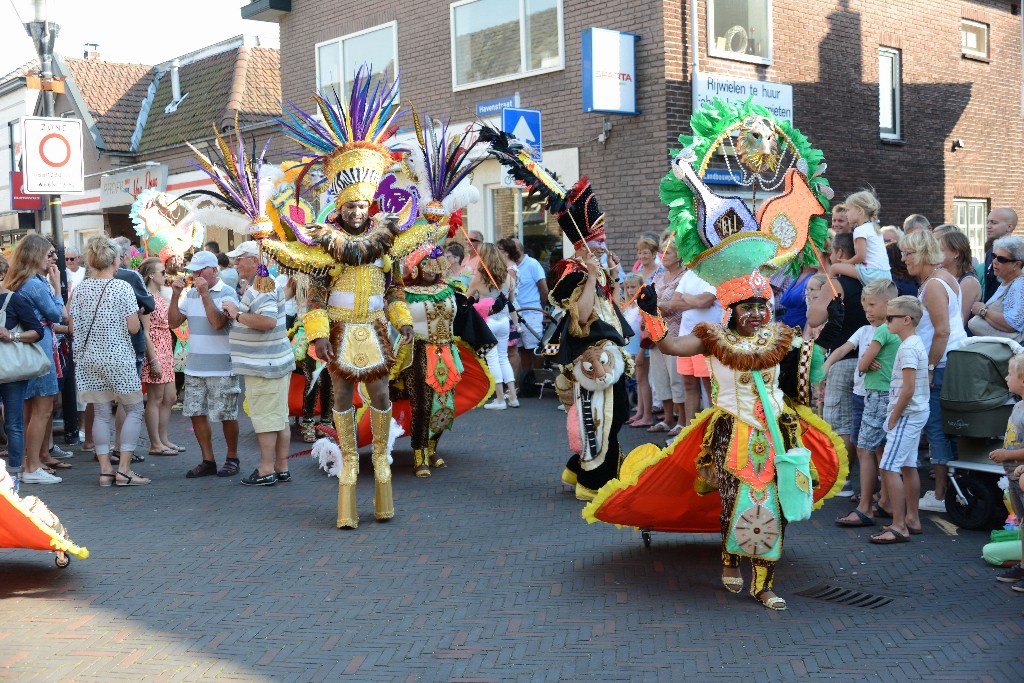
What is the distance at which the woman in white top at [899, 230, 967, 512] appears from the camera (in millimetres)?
6582

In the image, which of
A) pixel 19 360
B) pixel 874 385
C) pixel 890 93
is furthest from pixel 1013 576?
pixel 890 93

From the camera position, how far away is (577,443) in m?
7.25

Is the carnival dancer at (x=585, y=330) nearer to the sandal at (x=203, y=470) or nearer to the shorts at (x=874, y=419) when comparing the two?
the shorts at (x=874, y=419)

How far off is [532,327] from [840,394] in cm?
587

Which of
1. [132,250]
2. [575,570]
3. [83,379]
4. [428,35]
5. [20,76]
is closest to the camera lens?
[575,570]

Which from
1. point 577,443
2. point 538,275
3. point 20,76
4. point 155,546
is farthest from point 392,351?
point 20,76

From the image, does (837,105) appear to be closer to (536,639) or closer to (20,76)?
(536,639)

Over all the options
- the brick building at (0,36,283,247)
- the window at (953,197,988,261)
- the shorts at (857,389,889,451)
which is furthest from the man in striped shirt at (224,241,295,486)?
the brick building at (0,36,283,247)

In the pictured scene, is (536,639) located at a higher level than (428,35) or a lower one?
lower

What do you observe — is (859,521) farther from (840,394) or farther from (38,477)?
(38,477)

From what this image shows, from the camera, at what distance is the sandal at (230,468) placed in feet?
28.6

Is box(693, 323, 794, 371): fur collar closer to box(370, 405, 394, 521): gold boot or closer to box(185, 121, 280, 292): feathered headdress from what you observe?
box(370, 405, 394, 521): gold boot

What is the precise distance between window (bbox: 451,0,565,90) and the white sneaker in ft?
30.6

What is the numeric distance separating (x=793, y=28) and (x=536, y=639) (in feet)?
41.5
